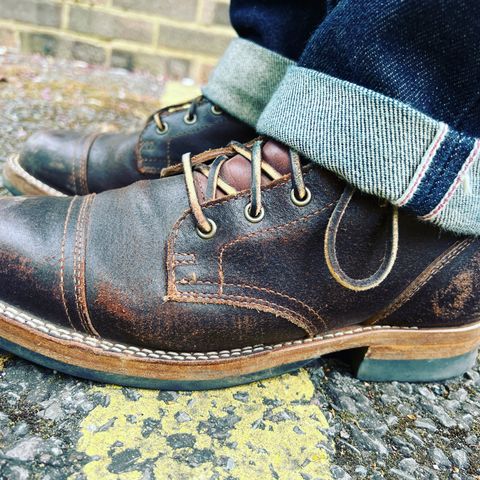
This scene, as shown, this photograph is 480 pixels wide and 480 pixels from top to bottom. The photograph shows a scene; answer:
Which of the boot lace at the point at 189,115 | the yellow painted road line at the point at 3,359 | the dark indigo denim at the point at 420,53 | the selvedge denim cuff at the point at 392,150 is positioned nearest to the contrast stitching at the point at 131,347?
the yellow painted road line at the point at 3,359

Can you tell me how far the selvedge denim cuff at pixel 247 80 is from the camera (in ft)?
4.46

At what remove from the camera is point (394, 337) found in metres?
1.01

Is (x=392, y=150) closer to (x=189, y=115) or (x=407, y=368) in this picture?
(x=407, y=368)

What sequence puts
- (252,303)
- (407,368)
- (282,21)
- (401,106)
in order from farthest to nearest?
(282,21), (407,368), (252,303), (401,106)

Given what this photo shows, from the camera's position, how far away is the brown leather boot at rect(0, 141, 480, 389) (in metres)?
0.86

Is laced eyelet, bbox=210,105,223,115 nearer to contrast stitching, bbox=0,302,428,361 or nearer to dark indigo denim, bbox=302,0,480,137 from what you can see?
dark indigo denim, bbox=302,0,480,137

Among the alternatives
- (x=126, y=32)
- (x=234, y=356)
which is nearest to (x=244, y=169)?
(x=234, y=356)

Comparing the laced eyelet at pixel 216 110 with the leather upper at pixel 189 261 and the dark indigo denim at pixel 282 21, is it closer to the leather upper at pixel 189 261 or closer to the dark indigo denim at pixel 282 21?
the dark indigo denim at pixel 282 21

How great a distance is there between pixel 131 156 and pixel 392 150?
84cm

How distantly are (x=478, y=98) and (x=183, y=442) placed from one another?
73cm

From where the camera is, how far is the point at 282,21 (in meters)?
1.33

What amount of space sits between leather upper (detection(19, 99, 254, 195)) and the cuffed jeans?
58 centimetres

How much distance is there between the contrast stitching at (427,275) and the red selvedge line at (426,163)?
0.18 m

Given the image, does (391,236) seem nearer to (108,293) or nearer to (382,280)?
(382,280)
